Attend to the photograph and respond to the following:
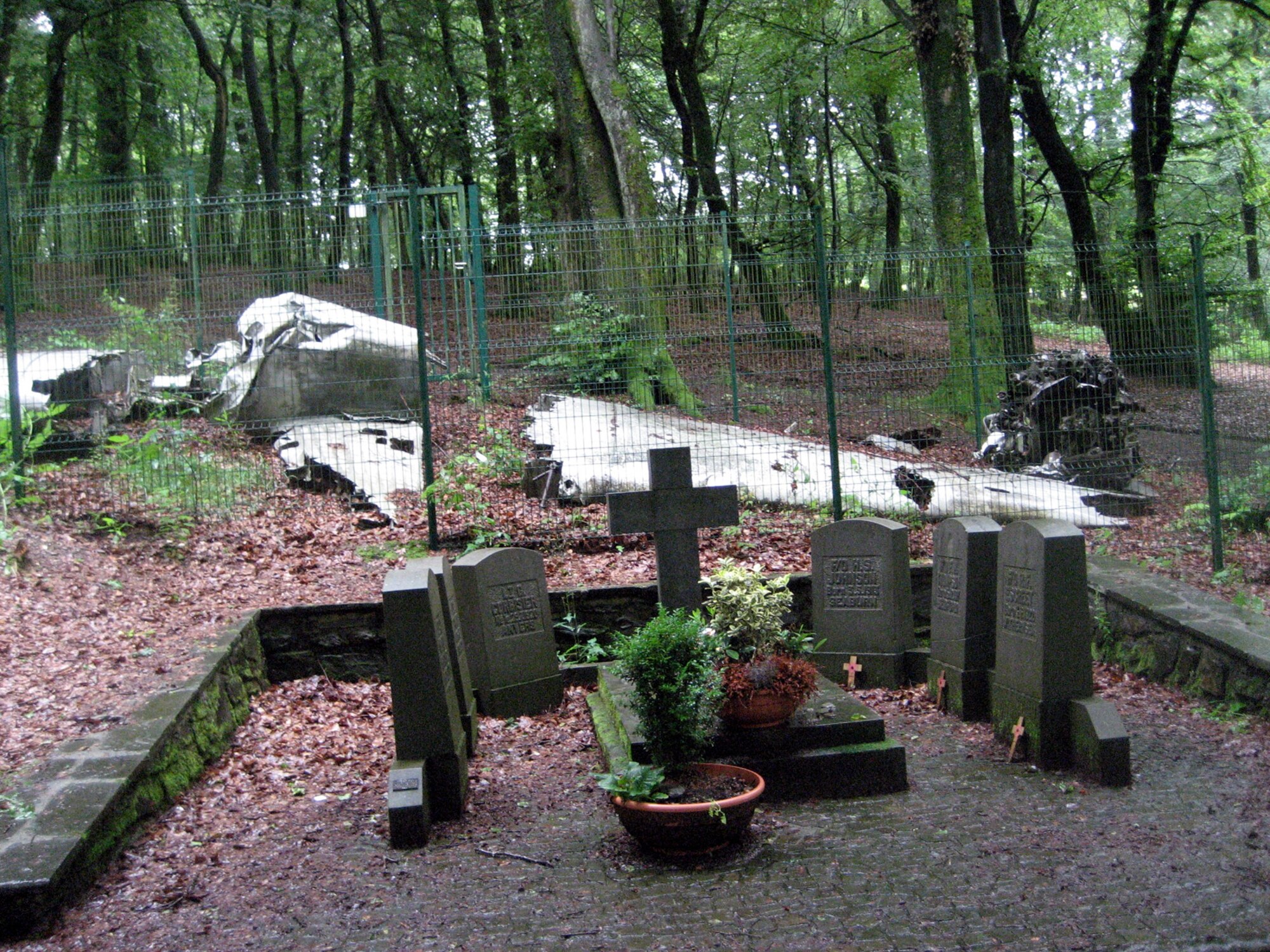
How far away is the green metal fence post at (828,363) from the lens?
915 centimetres

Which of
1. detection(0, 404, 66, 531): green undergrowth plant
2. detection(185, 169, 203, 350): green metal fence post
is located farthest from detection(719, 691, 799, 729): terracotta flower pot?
detection(185, 169, 203, 350): green metal fence post

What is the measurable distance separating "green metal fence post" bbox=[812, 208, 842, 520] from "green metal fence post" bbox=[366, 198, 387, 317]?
167 inches

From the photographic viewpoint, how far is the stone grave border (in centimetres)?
389

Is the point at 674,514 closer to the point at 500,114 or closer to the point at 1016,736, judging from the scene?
the point at 1016,736

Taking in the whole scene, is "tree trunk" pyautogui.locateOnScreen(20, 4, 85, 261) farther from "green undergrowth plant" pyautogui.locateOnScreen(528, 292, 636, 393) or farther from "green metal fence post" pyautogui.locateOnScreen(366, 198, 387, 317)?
"green undergrowth plant" pyautogui.locateOnScreen(528, 292, 636, 393)

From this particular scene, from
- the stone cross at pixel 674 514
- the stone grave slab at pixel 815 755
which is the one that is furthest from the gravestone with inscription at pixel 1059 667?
the stone cross at pixel 674 514

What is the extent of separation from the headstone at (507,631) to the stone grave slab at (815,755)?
1.69 metres

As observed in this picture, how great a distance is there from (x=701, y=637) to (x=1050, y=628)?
1897 millimetres

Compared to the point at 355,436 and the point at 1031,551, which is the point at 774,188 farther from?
the point at 1031,551

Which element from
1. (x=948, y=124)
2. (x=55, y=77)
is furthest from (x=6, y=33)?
(x=948, y=124)

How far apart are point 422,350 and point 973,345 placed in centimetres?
507

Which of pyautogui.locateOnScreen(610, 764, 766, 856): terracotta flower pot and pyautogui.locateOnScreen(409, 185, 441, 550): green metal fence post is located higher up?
pyautogui.locateOnScreen(409, 185, 441, 550): green metal fence post

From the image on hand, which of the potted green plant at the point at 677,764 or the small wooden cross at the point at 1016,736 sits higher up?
the potted green plant at the point at 677,764

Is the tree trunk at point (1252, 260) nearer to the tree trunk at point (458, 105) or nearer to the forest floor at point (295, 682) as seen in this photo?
the forest floor at point (295, 682)
